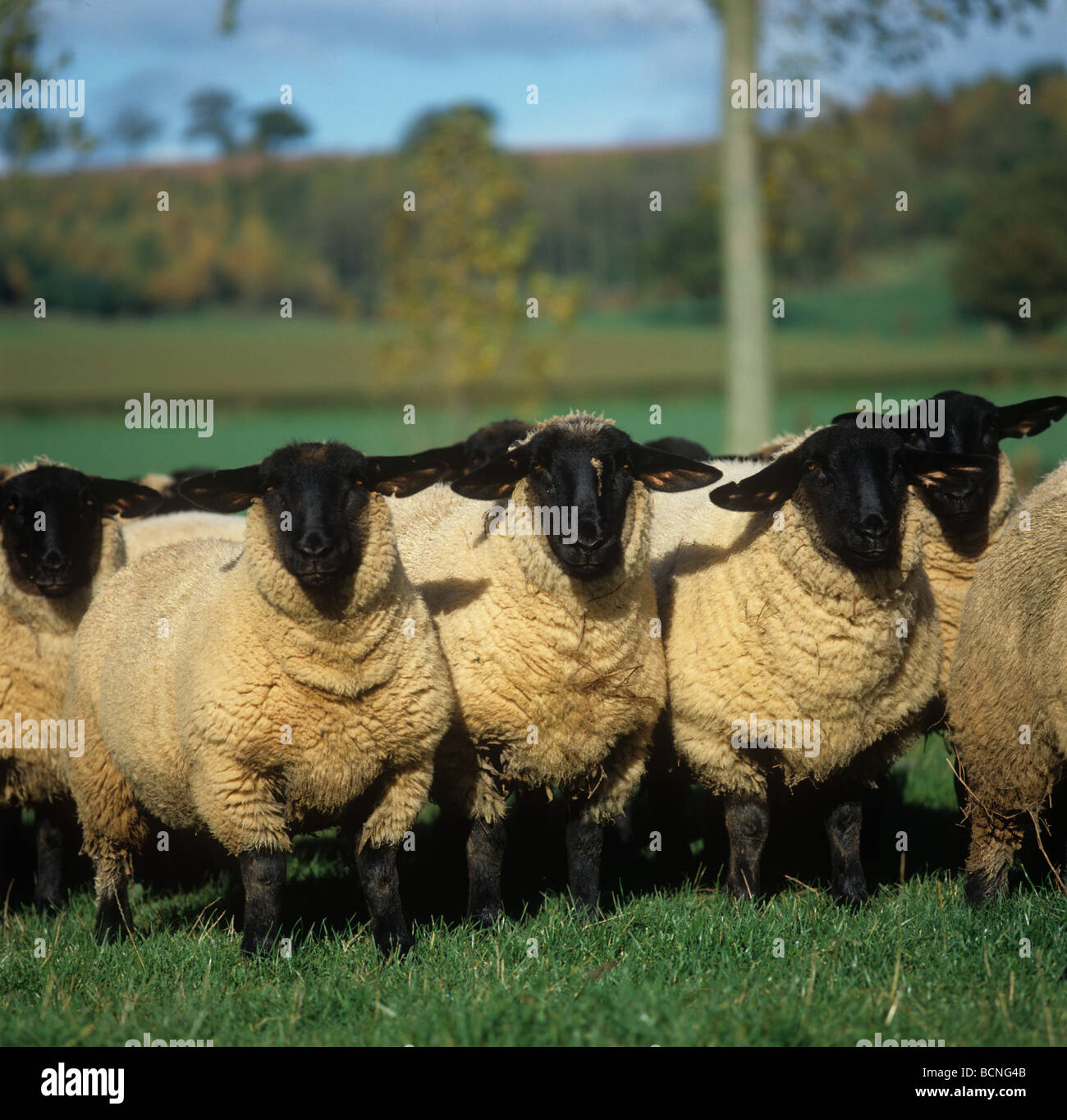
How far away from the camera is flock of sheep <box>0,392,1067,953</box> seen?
484 centimetres

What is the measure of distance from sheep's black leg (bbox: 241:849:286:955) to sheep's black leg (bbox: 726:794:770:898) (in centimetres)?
199

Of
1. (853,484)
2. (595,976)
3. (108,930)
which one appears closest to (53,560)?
(108,930)

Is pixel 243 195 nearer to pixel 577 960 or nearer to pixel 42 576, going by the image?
pixel 42 576

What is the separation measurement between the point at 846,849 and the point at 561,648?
64.3 inches

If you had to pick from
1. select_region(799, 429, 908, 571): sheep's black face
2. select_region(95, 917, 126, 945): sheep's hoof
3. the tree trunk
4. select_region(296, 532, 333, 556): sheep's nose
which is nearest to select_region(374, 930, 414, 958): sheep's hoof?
select_region(95, 917, 126, 945): sheep's hoof

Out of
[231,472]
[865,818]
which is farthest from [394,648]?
[865,818]

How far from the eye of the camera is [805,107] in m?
13.2

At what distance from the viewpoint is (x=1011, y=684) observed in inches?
195

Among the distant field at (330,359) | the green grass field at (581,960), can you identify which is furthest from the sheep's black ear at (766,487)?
the distant field at (330,359)

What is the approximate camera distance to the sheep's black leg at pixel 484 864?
529 centimetres

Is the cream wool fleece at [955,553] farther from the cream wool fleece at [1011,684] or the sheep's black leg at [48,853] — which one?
the sheep's black leg at [48,853]

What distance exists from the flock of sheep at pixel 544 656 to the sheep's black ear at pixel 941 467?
1 cm
